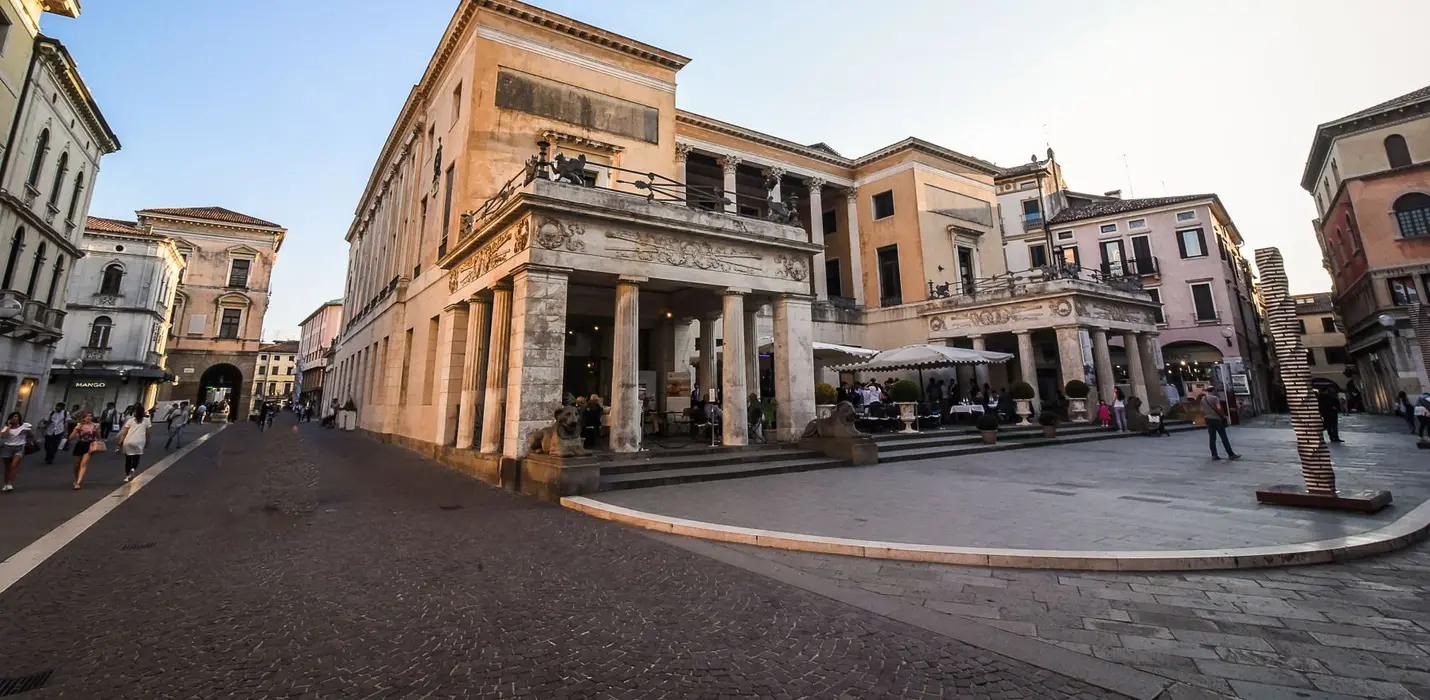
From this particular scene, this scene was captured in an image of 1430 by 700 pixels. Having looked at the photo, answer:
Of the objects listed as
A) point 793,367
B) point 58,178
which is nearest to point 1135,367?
point 793,367

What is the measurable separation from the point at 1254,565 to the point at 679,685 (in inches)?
209

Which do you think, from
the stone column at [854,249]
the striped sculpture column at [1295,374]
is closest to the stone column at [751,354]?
the striped sculpture column at [1295,374]

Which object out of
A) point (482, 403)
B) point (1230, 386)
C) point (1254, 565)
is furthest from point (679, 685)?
point (1230, 386)

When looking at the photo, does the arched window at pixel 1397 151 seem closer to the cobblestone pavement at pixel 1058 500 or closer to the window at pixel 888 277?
the cobblestone pavement at pixel 1058 500

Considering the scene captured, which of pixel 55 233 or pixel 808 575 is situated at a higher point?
pixel 55 233

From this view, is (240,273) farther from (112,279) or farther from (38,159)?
(38,159)

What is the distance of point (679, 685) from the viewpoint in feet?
9.59

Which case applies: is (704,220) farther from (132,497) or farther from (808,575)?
(132,497)

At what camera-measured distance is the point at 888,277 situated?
28.9 m

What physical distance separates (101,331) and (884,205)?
46.7 metres

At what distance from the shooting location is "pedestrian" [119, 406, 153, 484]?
10.2 meters

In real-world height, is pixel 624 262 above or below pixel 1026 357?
above

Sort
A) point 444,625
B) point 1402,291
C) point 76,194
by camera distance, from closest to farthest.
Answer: point 444,625 < point 76,194 < point 1402,291

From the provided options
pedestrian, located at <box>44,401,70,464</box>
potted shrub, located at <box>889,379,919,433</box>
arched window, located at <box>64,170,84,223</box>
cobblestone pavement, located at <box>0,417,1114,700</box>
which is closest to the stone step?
cobblestone pavement, located at <box>0,417,1114,700</box>
